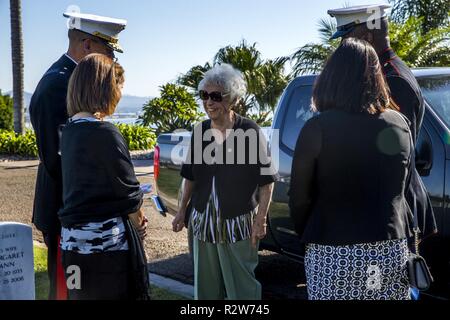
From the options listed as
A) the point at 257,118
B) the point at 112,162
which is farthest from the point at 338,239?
the point at 257,118

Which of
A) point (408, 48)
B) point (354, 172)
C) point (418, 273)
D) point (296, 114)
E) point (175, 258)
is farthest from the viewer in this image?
point (408, 48)

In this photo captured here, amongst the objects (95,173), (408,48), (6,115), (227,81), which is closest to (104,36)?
(227,81)

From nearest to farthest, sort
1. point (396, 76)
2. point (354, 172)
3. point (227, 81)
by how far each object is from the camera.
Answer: point (354, 172) → point (396, 76) → point (227, 81)

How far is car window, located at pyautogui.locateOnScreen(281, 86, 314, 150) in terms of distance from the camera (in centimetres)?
480

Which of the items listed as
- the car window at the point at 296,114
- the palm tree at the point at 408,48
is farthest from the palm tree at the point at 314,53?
the car window at the point at 296,114

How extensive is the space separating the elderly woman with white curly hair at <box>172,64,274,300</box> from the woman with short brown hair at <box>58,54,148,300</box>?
0.77 metres

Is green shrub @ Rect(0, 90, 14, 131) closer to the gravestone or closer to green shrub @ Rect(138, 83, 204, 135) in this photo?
green shrub @ Rect(138, 83, 204, 135)

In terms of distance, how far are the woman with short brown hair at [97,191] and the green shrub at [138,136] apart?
1410 cm

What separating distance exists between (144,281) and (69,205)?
543 millimetres

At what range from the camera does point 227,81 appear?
373 cm

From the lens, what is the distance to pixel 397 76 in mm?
3123

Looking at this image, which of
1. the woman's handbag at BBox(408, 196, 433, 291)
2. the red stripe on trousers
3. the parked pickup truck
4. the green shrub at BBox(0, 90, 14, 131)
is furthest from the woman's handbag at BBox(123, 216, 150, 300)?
the green shrub at BBox(0, 90, 14, 131)

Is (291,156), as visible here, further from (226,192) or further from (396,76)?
(396,76)

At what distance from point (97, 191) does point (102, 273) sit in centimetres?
42
